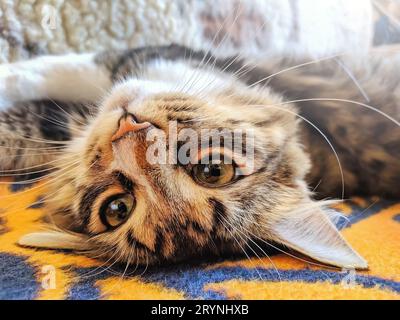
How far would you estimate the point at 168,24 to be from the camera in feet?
3.94

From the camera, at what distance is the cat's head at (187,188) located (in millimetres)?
863

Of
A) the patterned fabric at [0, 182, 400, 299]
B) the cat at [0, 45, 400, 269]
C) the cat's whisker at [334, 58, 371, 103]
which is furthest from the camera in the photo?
the cat's whisker at [334, 58, 371, 103]

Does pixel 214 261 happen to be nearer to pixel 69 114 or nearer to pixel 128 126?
pixel 128 126

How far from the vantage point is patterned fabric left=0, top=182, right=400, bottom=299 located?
0.77m

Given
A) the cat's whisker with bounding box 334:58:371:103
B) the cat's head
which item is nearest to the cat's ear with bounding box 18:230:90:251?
the cat's head

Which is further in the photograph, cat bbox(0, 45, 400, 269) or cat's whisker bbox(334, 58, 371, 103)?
cat's whisker bbox(334, 58, 371, 103)

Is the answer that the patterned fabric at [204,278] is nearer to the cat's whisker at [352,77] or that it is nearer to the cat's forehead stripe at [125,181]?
the cat's forehead stripe at [125,181]

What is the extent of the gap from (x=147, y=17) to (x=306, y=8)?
39 cm

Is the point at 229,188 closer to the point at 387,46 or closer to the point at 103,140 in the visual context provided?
the point at 103,140

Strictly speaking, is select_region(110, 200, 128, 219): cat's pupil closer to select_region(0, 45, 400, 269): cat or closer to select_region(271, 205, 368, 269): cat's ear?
select_region(0, 45, 400, 269): cat

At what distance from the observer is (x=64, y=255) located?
890 mm

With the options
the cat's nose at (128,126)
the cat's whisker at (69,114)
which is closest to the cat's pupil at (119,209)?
the cat's nose at (128,126)

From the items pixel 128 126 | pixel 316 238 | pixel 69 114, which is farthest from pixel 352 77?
pixel 69 114
